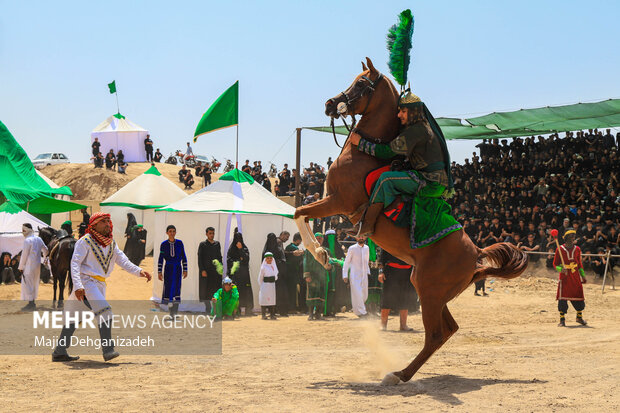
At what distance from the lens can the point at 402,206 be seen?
6.46 metres

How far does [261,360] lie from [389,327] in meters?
4.81

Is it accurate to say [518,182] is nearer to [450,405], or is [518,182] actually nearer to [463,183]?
[463,183]

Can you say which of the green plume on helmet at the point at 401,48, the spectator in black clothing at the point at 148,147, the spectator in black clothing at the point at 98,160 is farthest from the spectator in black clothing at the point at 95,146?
the green plume on helmet at the point at 401,48

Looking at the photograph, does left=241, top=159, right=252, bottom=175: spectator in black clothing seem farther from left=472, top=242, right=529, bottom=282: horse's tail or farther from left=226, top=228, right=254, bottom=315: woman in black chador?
left=472, top=242, right=529, bottom=282: horse's tail

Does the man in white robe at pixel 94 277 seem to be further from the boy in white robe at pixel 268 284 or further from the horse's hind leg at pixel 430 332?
the boy in white robe at pixel 268 284

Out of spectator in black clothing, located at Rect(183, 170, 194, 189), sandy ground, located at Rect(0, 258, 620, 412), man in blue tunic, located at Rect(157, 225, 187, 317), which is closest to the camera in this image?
sandy ground, located at Rect(0, 258, 620, 412)

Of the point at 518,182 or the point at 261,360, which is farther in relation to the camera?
the point at 518,182

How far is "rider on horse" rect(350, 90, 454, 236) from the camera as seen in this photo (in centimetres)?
634

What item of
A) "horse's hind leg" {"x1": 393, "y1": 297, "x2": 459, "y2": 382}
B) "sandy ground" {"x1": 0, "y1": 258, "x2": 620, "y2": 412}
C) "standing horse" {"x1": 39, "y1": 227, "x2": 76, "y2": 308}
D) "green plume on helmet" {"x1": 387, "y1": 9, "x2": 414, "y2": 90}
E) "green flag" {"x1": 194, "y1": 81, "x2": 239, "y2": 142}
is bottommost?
"sandy ground" {"x1": 0, "y1": 258, "x2": 620, "y2": 412}

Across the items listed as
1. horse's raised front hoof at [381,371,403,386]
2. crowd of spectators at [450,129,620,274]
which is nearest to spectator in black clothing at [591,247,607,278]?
crowd of spectators at [450,129,620,274]

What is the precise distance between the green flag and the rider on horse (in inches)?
361

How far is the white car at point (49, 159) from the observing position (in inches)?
1752

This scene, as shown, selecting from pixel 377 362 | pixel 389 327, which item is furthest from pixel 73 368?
pixel 389 327

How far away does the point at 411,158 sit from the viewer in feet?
21.4
